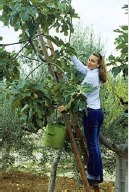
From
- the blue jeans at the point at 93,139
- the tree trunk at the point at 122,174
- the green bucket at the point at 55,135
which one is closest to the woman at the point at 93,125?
the blue jeans at the point at 93,139

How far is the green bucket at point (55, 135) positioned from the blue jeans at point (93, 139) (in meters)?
0.28

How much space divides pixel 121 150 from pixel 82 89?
1.71m

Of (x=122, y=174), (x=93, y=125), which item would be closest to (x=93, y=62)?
(x=93, y=125)

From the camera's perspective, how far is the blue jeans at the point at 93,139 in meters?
3.76

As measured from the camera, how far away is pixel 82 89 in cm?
319

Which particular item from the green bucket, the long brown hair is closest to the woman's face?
A: the long brown hair

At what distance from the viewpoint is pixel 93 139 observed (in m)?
3.78

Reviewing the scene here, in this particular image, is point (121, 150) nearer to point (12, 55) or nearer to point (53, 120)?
point (53, 120)

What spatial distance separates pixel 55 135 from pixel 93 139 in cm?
43

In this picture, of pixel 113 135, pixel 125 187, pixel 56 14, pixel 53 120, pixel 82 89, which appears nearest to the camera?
pixel 82 89

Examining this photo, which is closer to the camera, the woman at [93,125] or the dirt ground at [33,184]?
the woman at [93,125]

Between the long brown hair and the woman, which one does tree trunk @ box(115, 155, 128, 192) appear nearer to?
the woman

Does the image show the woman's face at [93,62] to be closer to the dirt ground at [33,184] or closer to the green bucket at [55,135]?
the green bucket at [55,135]

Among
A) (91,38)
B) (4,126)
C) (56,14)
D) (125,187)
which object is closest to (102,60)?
(56,14)
